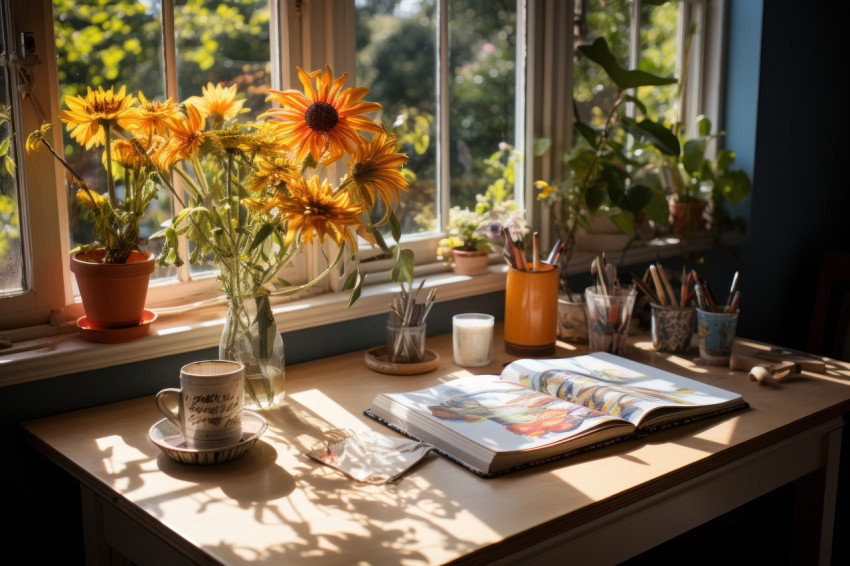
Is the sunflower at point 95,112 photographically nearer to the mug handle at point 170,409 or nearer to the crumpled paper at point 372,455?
the mug handle at point 170,409

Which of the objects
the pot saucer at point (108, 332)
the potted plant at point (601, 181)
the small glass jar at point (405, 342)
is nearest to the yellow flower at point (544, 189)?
the potted plant at point (601, 181)

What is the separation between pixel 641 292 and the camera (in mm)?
2049

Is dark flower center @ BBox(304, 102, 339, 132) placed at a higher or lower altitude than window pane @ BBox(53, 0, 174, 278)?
lower

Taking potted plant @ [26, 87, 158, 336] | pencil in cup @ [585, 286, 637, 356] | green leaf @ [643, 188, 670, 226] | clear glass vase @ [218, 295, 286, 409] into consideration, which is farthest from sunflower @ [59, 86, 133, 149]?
green leaf @ [643, 188, 670, 226]

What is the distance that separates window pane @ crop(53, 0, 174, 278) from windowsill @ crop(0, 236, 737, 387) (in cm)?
20

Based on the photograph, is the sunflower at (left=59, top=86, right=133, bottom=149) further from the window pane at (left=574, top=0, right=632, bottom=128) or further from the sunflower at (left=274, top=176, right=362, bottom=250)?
the window pane at (left=574, top=0, right=632, bottom=128)

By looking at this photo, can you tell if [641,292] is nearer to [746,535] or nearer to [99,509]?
[746,535]

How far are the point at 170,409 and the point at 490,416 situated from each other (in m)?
0.51

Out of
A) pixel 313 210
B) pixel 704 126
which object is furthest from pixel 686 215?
pixel 313 210

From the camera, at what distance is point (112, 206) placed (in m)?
1.47

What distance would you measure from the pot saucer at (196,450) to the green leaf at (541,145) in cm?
114

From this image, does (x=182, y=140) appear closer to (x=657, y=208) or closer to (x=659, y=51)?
(x=657, y=208)

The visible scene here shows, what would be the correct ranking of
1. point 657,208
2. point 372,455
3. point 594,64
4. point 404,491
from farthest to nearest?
point 594,64
point 657,208
point 372,455
point 404,491

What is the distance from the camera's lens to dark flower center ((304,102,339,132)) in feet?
4.51
